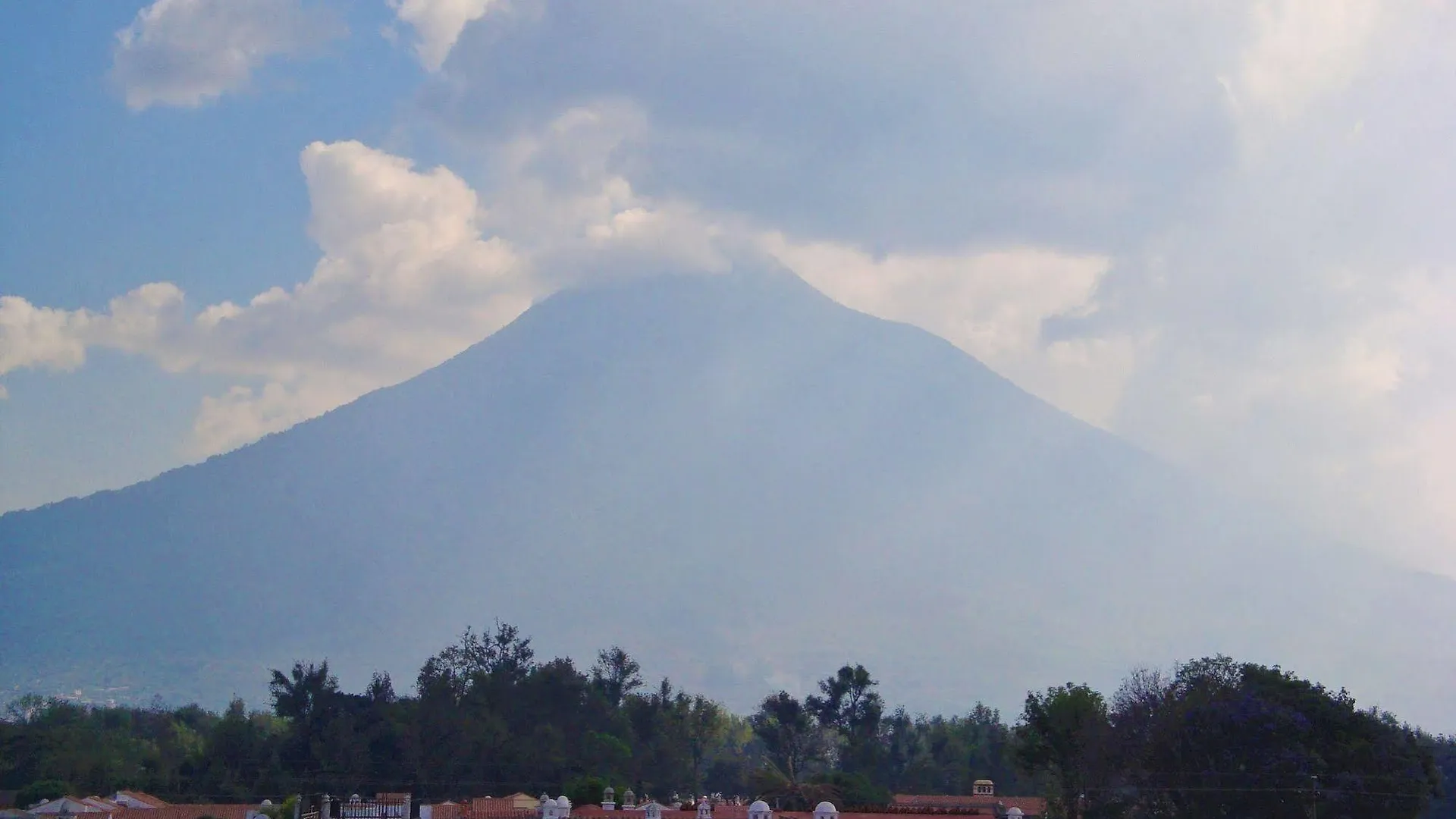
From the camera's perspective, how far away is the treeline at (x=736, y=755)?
190 ft

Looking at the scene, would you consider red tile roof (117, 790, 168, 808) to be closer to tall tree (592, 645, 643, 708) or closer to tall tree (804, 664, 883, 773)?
tall tree (592, 645, 643, 708)

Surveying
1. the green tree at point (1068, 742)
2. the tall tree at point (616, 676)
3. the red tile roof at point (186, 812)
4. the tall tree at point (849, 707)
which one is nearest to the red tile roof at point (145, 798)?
the red tile roof at point (186, 812)

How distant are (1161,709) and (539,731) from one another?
120 feet

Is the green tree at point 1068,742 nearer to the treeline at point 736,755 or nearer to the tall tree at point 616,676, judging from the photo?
the treeline at point 736,755

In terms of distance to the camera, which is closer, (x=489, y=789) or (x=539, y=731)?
(x=489, y=789)

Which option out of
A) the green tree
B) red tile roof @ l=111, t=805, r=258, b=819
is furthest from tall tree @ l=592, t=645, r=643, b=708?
the green tree

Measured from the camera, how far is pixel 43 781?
254ft

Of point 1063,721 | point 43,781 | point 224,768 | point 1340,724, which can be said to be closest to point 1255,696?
point 1340,724

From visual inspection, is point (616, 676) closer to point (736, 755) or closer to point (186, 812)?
point (736, 755)

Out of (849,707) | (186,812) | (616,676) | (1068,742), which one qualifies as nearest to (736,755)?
(616,676)

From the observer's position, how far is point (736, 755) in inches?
4882

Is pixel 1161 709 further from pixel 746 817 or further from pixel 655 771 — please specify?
pixel 655 771

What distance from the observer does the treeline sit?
190 feet

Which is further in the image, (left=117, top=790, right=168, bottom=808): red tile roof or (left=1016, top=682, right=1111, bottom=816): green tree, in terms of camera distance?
(left=117, top=790, right=168, bottom=808): red tile roof
